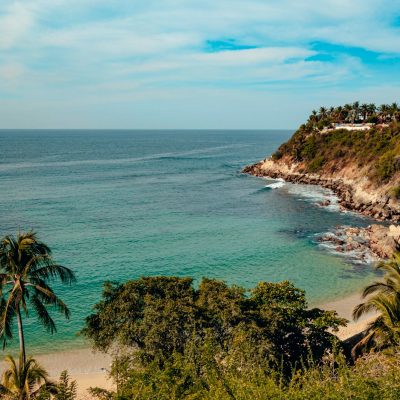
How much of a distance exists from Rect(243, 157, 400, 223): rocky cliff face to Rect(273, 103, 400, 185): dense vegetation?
1.30m

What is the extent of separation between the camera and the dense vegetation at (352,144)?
81663mm

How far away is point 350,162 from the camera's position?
319ft

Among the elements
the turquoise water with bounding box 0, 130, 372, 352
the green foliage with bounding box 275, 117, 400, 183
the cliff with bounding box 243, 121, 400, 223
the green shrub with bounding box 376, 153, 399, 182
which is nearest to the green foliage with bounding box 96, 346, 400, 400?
the turquoise water with bounding box 0, 130, 372, 352

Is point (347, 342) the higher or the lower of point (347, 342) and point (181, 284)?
the lower

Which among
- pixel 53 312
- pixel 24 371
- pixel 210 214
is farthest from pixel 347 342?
pixel 210 214

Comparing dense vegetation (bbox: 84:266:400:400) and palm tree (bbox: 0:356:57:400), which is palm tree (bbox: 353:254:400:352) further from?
palm tree (bbox: 0:356:57:400)

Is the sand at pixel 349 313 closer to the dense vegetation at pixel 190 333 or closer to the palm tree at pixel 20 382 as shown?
the dense vegetation at pixel 190 333

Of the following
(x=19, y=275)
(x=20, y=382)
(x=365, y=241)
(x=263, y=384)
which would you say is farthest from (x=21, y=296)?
(x=365, y=241)

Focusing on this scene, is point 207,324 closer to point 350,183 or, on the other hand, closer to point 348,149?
point 350,183

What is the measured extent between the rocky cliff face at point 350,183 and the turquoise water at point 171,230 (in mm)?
4938

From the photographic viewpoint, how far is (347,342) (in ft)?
87.6

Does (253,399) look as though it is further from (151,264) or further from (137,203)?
(137,203)

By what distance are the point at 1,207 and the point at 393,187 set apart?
6952cm

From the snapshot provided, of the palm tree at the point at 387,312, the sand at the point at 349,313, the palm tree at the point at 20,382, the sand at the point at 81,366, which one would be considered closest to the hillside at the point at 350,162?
the sand at the point at 349,313
